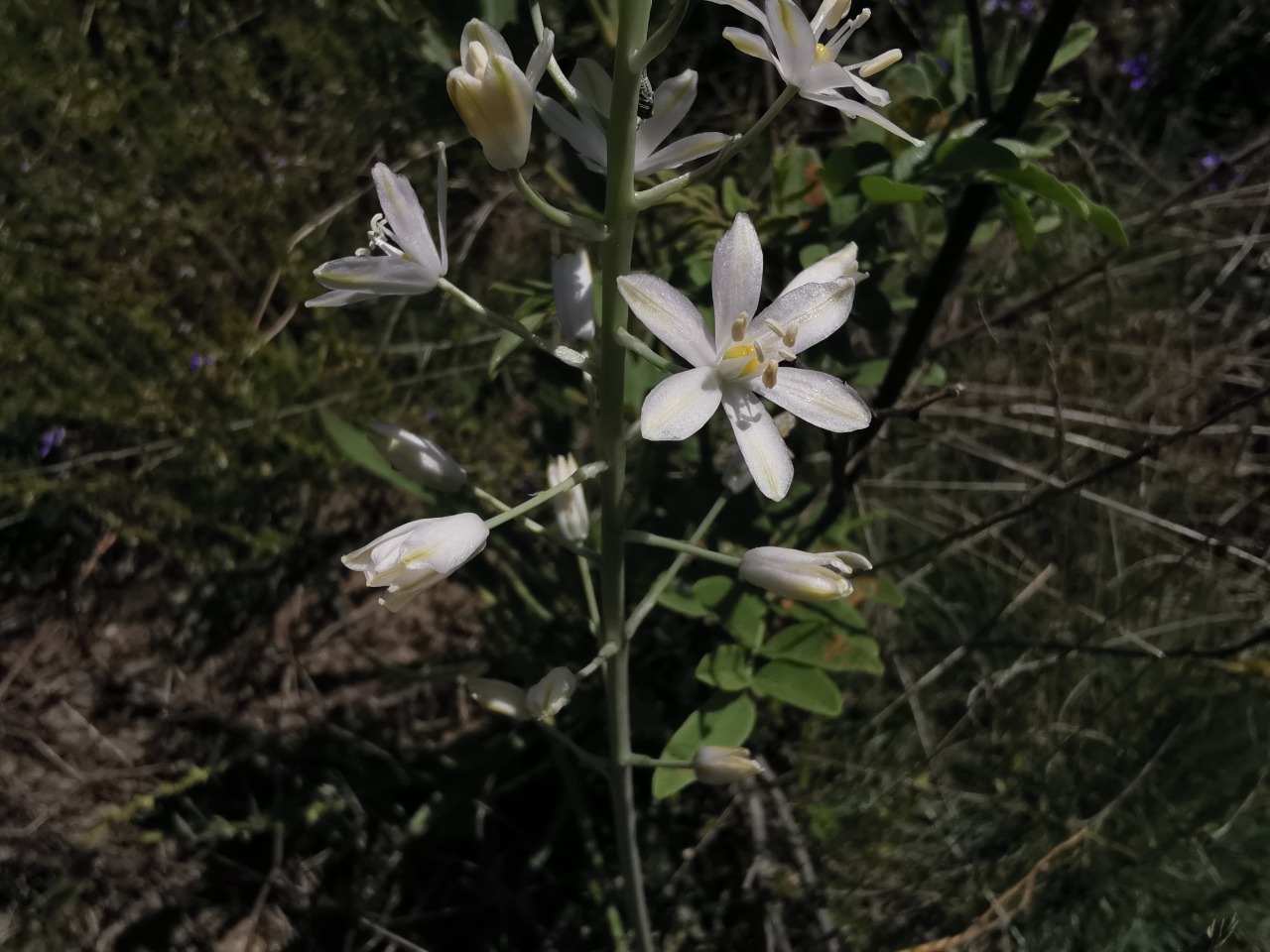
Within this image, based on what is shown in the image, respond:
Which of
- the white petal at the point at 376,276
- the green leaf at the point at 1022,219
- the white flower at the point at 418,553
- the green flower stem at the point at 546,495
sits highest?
the green leaf at the point at 1022,219

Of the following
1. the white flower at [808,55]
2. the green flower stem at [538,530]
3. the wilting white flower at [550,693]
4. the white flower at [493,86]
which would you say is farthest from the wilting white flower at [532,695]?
the white flower at [808,55]

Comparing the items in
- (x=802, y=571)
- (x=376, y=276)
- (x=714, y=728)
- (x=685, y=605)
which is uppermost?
(x=376, y=276)

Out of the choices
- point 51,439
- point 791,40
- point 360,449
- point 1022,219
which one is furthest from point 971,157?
point 51,439

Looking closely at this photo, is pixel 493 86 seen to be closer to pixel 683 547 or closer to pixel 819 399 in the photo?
pixel 819 399

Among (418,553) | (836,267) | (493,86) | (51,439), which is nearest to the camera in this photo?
(493,86)

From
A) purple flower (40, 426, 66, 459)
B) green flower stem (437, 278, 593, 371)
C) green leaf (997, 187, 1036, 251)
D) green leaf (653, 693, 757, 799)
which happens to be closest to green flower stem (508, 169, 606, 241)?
green flower stem (437, 278, 593, 371)

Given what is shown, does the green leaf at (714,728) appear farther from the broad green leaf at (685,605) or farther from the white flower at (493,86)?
the white flower at (493,86)
